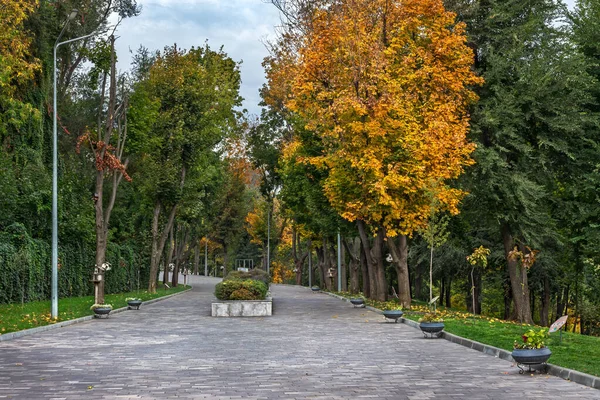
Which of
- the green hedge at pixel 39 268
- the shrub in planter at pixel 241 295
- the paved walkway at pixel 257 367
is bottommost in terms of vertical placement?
the paved walkway at pixel 257 367

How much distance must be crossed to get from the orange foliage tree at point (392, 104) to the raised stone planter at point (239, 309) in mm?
4815

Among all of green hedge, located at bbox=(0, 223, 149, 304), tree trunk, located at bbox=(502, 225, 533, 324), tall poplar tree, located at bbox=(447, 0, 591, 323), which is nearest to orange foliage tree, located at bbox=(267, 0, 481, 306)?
tall poplar tree, located at bbox=(447, 0, 591, 323)

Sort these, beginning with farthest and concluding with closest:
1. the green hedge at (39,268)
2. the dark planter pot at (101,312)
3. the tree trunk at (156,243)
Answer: the tree trunk at (156,243), the green hedge at (39,268), the dark planter pot at (101,312)

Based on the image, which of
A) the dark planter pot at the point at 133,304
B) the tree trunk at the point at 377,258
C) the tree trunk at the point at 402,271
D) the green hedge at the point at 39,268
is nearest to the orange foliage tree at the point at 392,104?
the tree trunk at the point at 402,271

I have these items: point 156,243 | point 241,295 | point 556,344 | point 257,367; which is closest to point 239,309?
point 241,295

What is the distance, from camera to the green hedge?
1053 inches

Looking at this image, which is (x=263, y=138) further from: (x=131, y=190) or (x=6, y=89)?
(x=6, y=89)

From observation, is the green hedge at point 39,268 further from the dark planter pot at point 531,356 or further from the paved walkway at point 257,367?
the dark planter pot at point 531,356

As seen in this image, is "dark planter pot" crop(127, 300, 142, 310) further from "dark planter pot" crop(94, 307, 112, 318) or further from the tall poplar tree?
the tall poplar tree

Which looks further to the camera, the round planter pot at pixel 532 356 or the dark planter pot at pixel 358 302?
the dark planter pot at pixel 358 302

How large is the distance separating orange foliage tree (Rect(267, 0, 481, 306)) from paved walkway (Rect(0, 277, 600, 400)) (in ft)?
23.8

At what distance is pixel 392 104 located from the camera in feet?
84.2

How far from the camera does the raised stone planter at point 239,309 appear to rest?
26375 mm

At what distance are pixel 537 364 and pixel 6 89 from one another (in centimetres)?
2504
